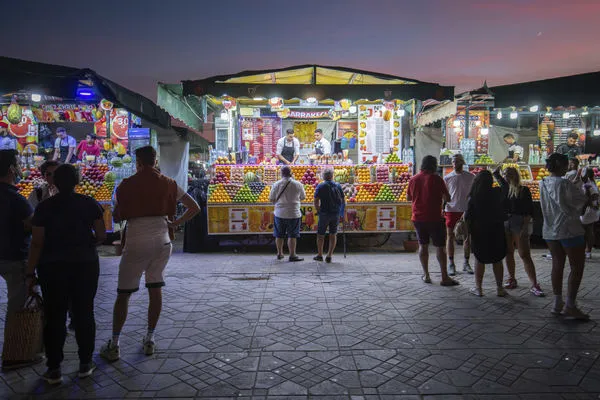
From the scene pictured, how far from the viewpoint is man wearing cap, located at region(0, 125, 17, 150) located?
13245 millimetres

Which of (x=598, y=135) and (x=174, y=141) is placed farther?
(x=598, y=135)

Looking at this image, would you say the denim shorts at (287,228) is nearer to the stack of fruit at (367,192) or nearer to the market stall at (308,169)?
the market stall at (308,169)

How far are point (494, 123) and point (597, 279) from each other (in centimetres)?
1368

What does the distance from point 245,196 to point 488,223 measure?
5562mm

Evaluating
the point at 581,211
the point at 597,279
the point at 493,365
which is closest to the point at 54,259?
the point at 493,365

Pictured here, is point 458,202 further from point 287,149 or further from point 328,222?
point 287,149

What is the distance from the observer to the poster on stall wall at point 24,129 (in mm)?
14898

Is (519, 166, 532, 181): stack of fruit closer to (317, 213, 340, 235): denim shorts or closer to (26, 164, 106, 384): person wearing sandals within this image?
(317, 213, 340, 235): denim shorts

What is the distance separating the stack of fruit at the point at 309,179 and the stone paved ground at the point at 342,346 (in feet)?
12.8

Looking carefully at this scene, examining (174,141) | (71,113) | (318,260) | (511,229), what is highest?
(71,113)

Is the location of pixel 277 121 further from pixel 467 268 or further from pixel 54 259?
pixel 54 259

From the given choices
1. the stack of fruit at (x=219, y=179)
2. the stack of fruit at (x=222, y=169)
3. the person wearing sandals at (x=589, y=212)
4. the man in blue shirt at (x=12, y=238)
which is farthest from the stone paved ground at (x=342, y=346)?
the stack of fruit at (x=222, y=169)

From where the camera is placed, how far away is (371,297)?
5.85 meters

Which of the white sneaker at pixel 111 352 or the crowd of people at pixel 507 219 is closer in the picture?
the white sneaker at pixel 111 352
